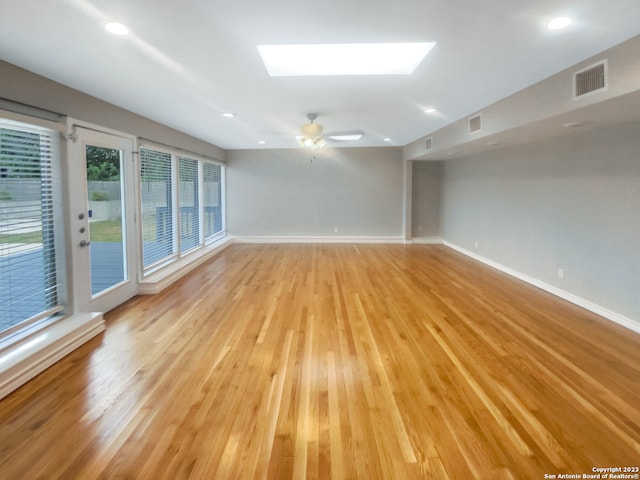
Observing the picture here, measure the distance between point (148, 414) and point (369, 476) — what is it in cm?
145

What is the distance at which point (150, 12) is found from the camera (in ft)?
6.90

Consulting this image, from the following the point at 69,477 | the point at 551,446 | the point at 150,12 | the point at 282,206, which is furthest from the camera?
the point at 282,206

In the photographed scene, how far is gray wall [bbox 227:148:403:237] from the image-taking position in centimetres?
915

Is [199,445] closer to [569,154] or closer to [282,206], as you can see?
[569,154]

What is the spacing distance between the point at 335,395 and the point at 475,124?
4093mm

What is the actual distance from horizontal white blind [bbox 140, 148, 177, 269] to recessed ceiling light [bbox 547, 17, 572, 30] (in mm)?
4991

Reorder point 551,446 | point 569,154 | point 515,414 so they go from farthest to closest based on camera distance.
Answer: point 569,154
point 515,414
point 551,446

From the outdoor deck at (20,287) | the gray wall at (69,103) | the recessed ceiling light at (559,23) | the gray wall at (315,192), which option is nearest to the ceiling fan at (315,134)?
the gray wall at (69,103)

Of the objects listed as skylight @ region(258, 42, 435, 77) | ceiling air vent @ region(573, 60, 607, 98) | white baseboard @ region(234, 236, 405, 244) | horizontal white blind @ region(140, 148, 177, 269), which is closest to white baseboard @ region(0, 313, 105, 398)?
horizontal white blind @ region(140, 148, 177, 269)

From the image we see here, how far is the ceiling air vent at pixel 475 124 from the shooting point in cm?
467

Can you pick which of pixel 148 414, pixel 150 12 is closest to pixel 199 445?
pixel 148 414

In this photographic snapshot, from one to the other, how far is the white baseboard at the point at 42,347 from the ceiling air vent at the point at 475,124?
5118mm

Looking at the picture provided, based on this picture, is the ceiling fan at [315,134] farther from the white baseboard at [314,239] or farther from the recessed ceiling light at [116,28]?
the white baseboard at [314,239]

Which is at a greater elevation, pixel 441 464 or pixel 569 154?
pixel 569 154
